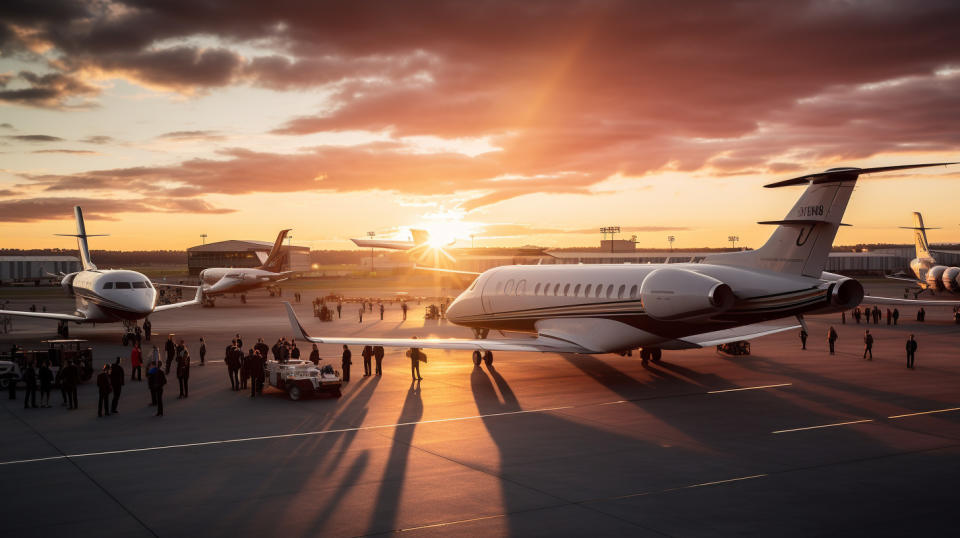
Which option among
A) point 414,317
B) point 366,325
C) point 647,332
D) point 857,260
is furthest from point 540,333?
point 857,260

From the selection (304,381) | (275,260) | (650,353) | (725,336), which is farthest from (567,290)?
(275,260)

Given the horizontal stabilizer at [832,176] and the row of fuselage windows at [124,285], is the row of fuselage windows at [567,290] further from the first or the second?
the row of fuselage windows at [124,285]

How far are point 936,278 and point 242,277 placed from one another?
60186 millimetres

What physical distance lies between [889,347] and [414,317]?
32.7 metres

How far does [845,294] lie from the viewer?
66.3 feet

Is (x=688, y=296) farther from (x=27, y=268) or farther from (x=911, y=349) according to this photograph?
(x=27, y=268)

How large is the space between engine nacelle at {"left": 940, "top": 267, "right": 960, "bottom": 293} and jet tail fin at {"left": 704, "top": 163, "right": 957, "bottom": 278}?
40.8m

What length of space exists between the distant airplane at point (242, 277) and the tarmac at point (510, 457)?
46.6m

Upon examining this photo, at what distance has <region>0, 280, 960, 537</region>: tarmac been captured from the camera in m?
11.1

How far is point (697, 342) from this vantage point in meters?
25.9

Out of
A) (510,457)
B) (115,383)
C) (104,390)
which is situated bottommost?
(510,457)

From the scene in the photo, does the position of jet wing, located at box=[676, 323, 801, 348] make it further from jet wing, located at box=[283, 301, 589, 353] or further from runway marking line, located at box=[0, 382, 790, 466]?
runway marking line, located at box=[0, 382, 790, 466]

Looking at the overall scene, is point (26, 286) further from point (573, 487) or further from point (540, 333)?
point (573, 487)

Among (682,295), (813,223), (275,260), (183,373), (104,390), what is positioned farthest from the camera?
(275,260)
